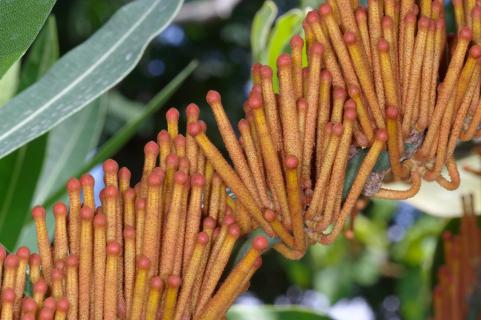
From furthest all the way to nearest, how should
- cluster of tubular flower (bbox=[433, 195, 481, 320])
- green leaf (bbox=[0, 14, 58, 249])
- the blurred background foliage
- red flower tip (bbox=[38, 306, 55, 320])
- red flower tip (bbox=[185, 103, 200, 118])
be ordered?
the blurred background foliage, green leaf (bbox=[0, 14, 58, 249]), cluster of tubular flower (bbox=[433, 195, 481, 320]), red flower tip (bbox=[185, 103, 200, 118]), red flower tip (bbox=[38, 306, 55, 320])

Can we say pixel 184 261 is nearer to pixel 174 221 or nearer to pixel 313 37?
pixel 174 221

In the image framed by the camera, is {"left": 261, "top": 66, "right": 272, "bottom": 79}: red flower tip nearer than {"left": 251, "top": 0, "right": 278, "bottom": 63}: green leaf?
Yes

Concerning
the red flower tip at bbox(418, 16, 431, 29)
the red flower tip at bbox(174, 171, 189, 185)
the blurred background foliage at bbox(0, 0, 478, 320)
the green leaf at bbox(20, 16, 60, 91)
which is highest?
the red flower tip at bbox(174, 171, 189, 185)

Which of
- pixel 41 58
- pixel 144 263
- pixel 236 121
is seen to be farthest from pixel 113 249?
pixel 236 121

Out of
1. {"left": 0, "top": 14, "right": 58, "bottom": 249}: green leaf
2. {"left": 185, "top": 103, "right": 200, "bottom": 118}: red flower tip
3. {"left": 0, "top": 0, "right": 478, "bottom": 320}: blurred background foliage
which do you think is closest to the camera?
{"left": 185, "top": 103, "right": 200, "bottom": 118}: red flower tip

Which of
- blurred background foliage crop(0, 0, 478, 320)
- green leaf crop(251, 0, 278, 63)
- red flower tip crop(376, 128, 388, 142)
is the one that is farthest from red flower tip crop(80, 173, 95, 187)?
blurred background foliage crop(0, 0, 478, 320)

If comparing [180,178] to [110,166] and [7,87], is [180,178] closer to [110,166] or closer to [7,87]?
[110,166]

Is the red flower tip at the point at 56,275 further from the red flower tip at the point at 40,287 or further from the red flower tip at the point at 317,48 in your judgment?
the red flower tip at the point at 317,48

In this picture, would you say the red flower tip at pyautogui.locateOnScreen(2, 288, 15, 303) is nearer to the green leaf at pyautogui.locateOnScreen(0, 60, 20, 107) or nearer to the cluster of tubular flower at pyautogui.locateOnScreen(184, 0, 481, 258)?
the cluster of tubular flower at pyautogui.locateOnScreen(184, 0, 481, 258)
